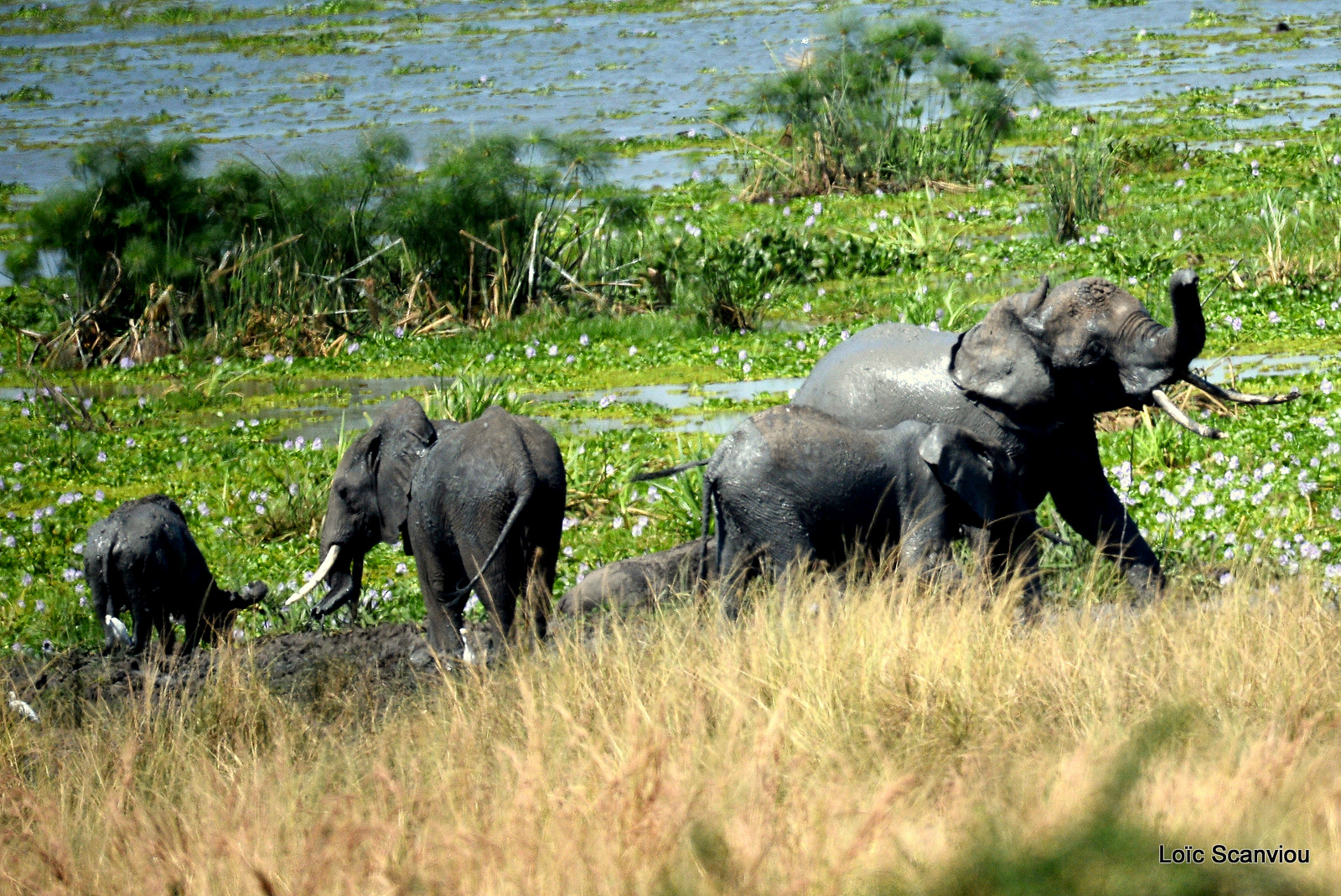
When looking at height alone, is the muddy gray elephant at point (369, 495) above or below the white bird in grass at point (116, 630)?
above

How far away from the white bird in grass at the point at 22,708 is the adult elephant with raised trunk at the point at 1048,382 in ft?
9.35

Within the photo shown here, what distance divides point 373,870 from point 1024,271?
10274 millimetres

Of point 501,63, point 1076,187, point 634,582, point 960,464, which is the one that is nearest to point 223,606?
point 634,582

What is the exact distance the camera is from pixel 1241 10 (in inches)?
1171

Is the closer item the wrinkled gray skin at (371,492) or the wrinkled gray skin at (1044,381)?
the wrinkled gray skin at (1044,381)

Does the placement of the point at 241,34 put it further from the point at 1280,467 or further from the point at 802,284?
the point at 1280,467

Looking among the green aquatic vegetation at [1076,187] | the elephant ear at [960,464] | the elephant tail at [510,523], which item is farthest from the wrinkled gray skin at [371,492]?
the green aquatic vegetation at [1076,187]

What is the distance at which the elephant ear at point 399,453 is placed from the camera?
617 centimetres

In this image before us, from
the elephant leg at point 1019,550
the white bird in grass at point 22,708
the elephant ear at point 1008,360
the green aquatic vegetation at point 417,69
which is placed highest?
the elephant ear at point 1008,360

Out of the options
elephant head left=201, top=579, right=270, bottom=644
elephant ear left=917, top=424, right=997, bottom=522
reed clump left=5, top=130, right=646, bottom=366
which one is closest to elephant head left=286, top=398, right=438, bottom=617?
elephant head left=201, top=579, right=270, bottom=644

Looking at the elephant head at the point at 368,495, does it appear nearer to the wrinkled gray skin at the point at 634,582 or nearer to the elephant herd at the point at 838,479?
the elephant herd at the point at 838,479

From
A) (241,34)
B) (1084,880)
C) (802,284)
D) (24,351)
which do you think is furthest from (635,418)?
(241,34)
